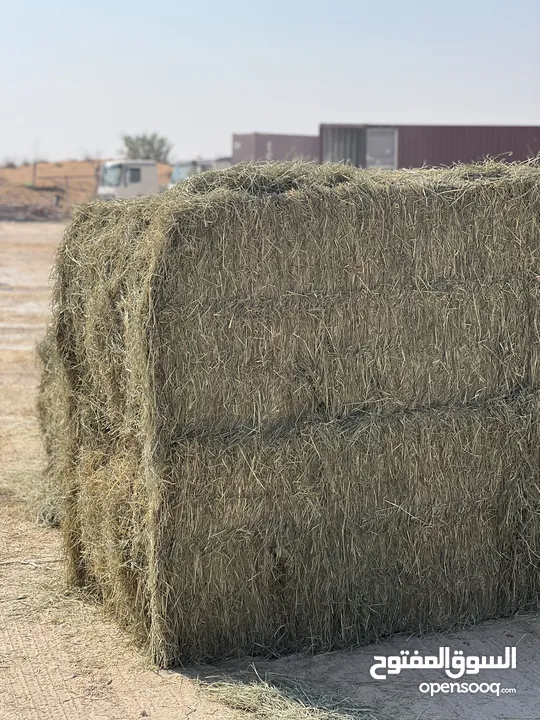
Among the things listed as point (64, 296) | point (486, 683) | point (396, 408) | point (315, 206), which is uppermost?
point (315, 206)

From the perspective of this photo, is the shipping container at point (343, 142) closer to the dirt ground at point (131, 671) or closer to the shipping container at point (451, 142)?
the shipping container at point (451, 142)

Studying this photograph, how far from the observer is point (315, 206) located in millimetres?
4789

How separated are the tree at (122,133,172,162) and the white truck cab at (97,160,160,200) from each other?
2926cm

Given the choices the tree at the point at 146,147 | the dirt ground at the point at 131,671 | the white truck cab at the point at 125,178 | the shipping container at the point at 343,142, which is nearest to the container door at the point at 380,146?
the shipping container at the point at 343,142

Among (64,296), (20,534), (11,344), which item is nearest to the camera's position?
(64,296)

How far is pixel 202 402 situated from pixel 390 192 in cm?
138

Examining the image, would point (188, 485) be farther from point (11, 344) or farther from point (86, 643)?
point (11, 344)

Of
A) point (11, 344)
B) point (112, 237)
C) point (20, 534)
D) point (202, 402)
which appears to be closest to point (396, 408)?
point (202, 402)

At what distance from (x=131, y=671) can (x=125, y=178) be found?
32619mm

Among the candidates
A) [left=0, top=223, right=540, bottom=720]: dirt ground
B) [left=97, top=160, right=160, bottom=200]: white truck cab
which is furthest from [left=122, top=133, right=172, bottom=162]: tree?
[left=0, top=223, right=540, bottom=720]: dirt ground

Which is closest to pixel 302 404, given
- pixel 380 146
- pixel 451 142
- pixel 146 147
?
pixel 380 146

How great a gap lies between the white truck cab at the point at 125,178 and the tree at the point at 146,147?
29.3m

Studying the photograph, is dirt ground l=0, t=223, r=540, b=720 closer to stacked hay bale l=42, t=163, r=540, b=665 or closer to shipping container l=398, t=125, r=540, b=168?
stacked hay bale l=42, t=163, r=540, b=665

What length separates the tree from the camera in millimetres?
65562
